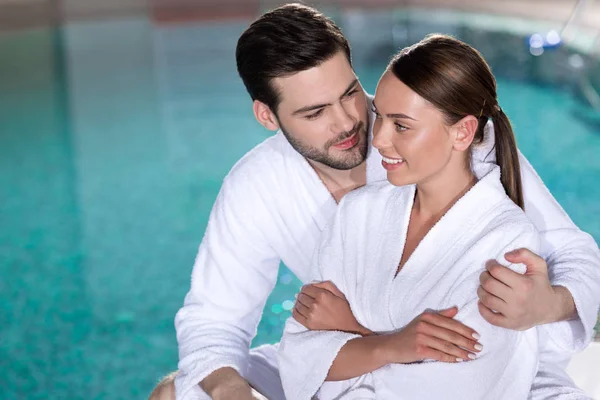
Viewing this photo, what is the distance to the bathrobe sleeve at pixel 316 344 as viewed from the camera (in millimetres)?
1934

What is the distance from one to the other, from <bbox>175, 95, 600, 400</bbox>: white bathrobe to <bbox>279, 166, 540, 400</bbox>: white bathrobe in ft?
0.81

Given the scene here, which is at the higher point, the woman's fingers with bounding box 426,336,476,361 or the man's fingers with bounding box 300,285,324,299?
the woman's fingers with bounding box 426,336,476,361

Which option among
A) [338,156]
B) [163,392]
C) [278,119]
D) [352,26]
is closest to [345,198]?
[338,156]

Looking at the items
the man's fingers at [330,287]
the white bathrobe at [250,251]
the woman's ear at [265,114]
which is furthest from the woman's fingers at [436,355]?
the woman's ear at [265,114]

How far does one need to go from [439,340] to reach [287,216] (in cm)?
78

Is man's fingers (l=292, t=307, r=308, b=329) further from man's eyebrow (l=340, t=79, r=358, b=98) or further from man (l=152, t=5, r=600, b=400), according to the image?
man's eyebrow (l=340, t=79, r=358, b=98)

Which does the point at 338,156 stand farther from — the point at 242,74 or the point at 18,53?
the point at 18,53

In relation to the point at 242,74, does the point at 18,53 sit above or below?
below

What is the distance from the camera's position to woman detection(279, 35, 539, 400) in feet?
5.85

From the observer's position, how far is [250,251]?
7.95 ft

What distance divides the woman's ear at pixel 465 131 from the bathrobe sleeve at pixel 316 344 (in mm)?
352

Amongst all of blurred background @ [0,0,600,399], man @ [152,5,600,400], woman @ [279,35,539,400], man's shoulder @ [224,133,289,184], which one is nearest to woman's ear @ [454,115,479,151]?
woman @ [279,35,539,400]

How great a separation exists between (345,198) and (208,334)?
51 cm

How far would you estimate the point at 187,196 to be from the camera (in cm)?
561
